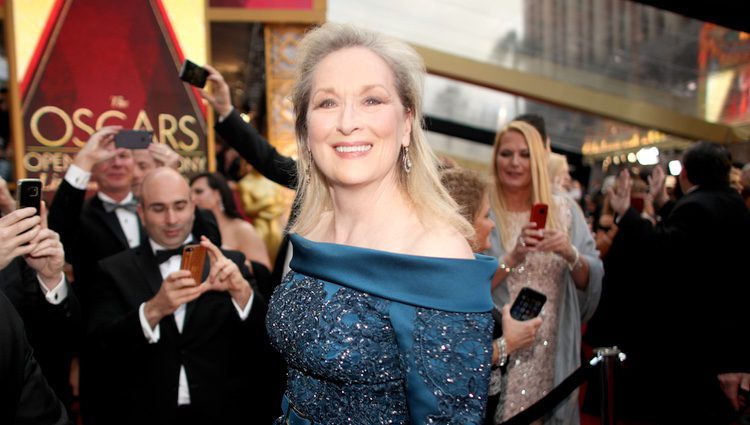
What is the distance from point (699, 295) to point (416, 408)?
7.71 ft

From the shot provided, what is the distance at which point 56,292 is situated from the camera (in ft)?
7.11

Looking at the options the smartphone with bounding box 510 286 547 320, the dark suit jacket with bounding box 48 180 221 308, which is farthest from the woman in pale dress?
the dark suit jacket with bounding box 48 180 221 308

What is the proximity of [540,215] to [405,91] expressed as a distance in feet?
4.05

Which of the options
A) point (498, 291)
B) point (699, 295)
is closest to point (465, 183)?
point (498, 291)

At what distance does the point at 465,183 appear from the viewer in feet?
7.36

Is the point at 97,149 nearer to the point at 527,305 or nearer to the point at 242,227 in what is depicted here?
the point at 242,227

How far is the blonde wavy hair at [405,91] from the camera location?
137 centimetres

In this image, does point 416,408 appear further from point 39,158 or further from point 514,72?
point 514,72

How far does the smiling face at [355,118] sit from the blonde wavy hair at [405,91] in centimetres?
3

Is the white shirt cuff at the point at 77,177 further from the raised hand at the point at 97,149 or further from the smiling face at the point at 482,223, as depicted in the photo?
the smiling face at the point at 482,223

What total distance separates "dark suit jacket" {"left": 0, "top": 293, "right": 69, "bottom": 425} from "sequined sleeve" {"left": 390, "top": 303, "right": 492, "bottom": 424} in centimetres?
85

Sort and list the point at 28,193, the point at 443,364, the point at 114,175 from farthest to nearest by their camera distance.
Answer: the point at 114,175, the point at 28,193, the point at 443,364

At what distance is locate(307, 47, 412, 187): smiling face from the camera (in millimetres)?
1321

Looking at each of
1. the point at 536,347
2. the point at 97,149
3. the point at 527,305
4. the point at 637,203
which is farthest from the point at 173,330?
the point at 637,203
